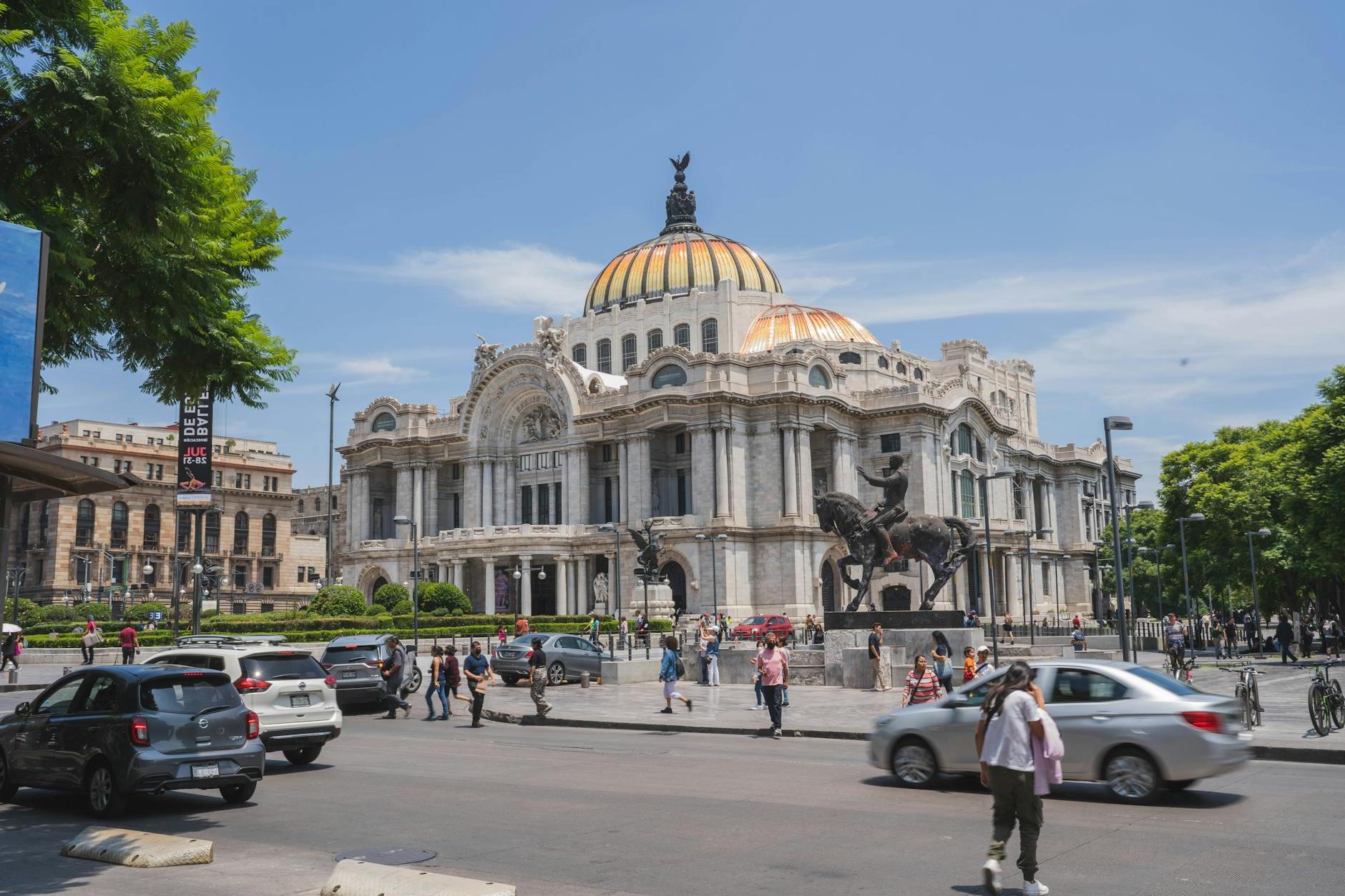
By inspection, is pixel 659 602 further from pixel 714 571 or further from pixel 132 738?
pixel 132 738

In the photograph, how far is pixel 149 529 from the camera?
330ft

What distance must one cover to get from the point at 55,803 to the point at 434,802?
15.2 ft

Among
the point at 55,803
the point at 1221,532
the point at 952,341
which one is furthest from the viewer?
the point at 952,341

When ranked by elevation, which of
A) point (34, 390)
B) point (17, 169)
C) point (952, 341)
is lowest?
point (34, 390)

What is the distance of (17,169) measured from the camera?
35.4 ft

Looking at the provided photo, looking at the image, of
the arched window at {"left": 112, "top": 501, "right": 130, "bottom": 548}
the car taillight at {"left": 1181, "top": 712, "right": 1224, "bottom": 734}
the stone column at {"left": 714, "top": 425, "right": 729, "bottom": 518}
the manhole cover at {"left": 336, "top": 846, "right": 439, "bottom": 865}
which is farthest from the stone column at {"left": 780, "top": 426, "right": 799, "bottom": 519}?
the manhole cover at {"left": 336, "top": 846, "right": 439, "bottom": 865}

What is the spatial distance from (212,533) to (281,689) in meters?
92.2

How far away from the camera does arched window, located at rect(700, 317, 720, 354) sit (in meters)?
84.8

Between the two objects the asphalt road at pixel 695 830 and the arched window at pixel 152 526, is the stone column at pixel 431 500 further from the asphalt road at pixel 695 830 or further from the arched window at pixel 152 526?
the asphalt road at pixel 695 830

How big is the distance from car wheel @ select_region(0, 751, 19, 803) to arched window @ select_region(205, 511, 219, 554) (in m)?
93.4

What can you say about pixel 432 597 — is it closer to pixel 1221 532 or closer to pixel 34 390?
pixel 1221 532

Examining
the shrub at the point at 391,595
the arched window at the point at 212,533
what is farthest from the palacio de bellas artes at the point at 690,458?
the arched window at the point at 212,533

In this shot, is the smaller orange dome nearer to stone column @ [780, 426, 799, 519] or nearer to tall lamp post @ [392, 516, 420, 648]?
stone column @ [780, 426, 799, 519]

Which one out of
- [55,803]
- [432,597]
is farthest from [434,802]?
[432,597]
